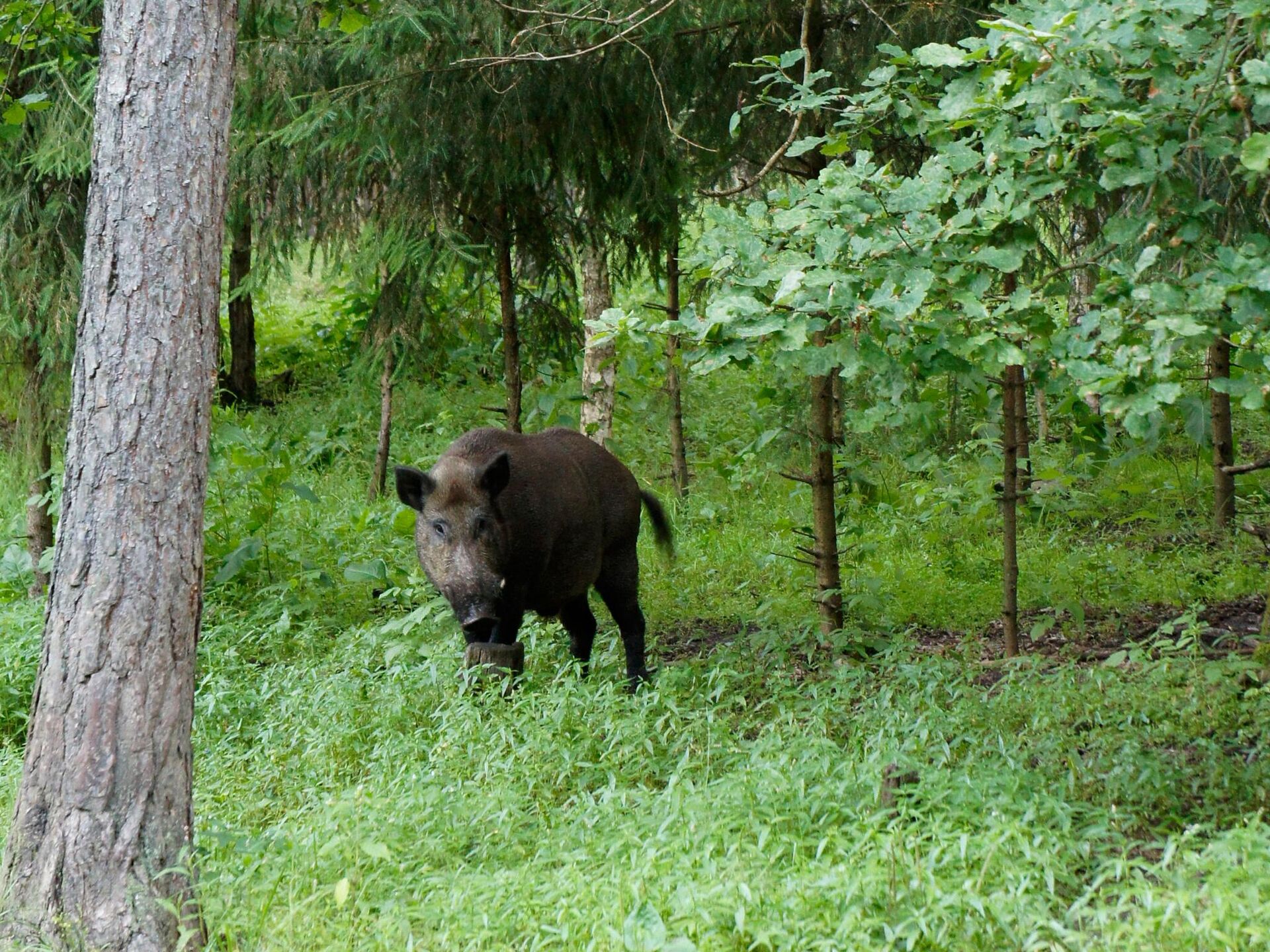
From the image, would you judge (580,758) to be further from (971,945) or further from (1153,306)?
(1153,306)

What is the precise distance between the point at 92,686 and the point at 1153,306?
3.69 metres

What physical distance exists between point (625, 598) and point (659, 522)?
3.60 ft

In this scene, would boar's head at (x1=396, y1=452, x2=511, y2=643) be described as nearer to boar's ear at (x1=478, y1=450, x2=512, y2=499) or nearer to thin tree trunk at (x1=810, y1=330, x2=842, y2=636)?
boar's ear at (x1=478, y1=450, x2=512, y2=499)

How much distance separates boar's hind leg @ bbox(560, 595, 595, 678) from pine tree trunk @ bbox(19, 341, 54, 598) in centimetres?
448

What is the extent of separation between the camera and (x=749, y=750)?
5.77m

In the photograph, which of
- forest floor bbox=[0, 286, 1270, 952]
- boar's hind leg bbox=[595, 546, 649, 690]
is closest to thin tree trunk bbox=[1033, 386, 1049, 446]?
forest floor bbox=[0, 286, 1270, 952]

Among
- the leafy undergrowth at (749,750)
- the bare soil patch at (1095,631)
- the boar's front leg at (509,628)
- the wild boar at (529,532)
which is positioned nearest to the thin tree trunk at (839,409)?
the leafy undergrowth at (749,750)

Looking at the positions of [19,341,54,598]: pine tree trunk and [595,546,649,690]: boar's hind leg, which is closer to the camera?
[595,546,649,690]: boar's hind leg

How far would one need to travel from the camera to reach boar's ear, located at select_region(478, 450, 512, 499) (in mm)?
7090

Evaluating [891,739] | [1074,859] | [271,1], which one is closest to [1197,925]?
[1074,859]

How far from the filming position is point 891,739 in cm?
558

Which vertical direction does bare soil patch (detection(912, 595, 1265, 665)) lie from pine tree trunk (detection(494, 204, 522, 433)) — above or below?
below

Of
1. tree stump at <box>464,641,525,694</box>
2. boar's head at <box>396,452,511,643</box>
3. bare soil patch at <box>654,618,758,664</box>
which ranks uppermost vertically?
boar's head at <box>396,452,511,643</box>

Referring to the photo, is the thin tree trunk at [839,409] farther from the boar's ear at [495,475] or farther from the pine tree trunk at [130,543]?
the pine tree trunk at [130,543]
